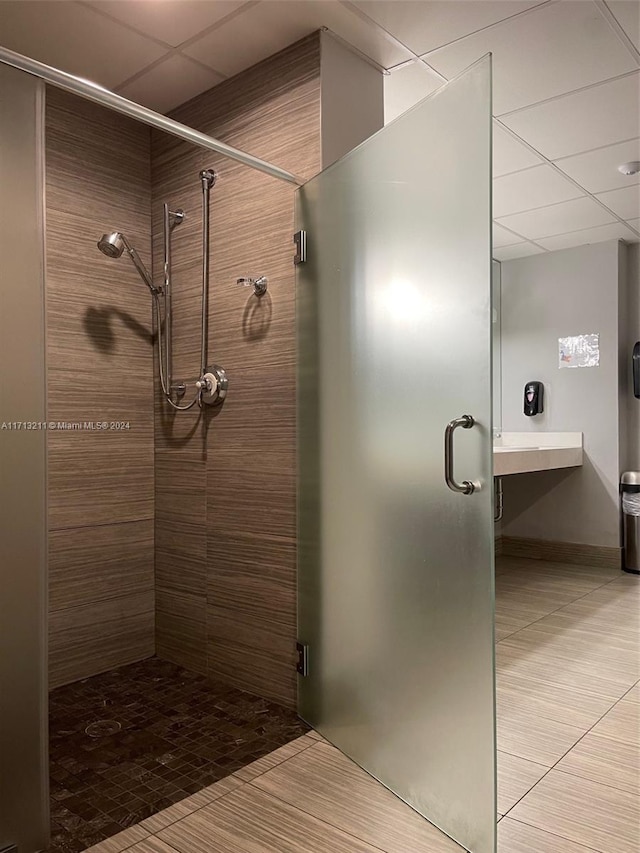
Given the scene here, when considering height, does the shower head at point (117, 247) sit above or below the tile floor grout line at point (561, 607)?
above

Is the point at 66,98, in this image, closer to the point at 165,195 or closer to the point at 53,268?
the point at 165,195

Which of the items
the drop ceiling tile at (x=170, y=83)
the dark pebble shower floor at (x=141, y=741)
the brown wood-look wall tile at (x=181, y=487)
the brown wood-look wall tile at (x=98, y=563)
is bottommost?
the dark pebble shower floor at (x=141, y=741)

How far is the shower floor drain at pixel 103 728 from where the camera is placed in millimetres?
2199

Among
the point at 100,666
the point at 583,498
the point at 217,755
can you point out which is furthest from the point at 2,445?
the point at 583,498

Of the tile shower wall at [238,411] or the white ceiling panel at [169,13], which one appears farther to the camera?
the tile shower wall at [238,411]

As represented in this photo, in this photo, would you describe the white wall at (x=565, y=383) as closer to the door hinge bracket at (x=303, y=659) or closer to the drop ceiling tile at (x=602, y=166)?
the drop ceiling tile at (x=602, y=166)

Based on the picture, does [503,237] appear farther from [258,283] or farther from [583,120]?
[258,283]

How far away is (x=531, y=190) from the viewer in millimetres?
3785

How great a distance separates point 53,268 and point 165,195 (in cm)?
59

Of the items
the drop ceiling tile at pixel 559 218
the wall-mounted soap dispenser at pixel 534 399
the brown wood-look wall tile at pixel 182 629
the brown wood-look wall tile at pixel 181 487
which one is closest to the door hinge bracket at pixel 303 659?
the brown wood-look wall tile at pixel 182 629

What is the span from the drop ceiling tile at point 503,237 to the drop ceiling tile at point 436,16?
229cm

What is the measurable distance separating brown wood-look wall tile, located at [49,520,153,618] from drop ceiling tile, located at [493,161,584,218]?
260 centimetres

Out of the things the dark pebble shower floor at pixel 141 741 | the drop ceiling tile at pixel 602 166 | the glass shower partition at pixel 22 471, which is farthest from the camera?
the drop ceiling tile at pixel 602 166

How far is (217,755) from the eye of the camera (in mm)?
2020
